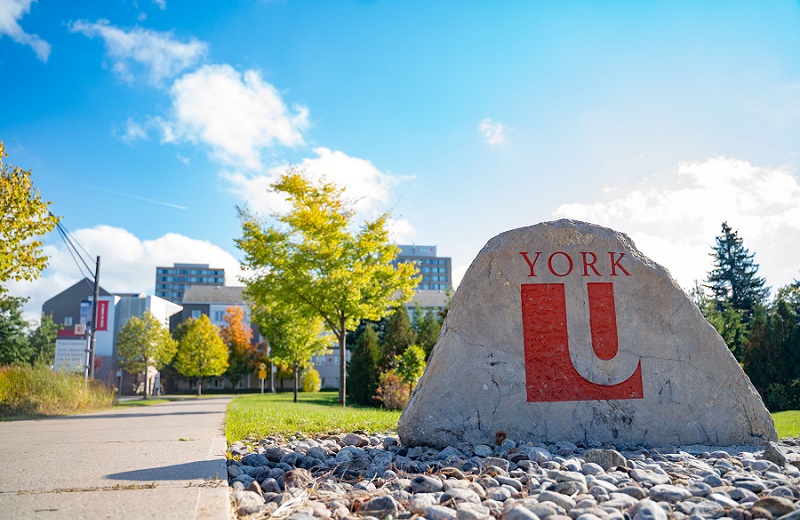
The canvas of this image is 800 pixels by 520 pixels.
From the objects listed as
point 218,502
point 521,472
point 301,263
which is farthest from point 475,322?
point 301,263

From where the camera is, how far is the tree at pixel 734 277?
40188 millimetres

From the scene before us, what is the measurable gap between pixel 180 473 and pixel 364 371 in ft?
59.5

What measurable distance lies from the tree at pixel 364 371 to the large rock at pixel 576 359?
594 inches

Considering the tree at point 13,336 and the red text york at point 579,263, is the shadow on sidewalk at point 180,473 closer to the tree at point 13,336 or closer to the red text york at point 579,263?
the red text york at point 579,263

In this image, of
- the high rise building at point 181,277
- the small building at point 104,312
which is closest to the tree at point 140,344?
the small building at point 104,312

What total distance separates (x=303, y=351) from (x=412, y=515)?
25775 millimetres

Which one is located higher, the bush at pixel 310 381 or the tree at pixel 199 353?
the tree at pixel 199 353

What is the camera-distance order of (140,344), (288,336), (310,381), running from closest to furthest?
(288,336) < (140,344) < (310,381)

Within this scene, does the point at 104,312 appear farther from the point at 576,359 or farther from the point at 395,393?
the point at 576,359

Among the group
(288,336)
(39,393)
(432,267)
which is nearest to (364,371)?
(288,336)

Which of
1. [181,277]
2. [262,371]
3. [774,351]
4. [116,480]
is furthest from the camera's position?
[181,277]

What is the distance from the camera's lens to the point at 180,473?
11.4 ft

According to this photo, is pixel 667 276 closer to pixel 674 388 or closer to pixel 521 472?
pixel 674 388

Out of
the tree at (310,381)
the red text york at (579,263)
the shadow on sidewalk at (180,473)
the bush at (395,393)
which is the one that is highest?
the red text york at (579,263)
